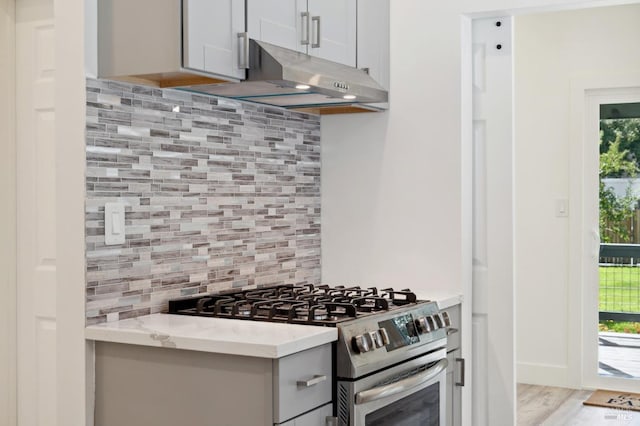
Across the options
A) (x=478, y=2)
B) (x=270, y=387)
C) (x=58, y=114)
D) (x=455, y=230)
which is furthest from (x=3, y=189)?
(x=478, y=2)

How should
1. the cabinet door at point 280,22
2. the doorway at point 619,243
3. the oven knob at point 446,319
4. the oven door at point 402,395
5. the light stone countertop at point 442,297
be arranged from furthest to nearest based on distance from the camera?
the doorway at point 619,243, the light stone countertop at point 442,297, the oven knob at point 446,319, the cabinet door at point 280,22, the oven door at point 402,395

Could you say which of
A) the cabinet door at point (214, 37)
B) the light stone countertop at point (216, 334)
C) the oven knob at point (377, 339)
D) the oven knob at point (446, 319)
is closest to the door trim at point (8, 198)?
the light stone countertop at point (216, 334)

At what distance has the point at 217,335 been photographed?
2.20 metres

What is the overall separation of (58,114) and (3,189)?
2.09 feet

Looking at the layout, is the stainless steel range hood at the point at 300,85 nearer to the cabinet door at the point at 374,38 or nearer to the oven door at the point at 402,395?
the cabinet door at the point at 374,38

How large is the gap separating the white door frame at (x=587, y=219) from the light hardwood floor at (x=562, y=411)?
310mm

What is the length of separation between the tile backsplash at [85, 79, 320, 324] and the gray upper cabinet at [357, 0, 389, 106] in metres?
0.39

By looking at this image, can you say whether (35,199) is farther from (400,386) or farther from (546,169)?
(546,169)

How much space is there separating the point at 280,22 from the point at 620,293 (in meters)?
3.62

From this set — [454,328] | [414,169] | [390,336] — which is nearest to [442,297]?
[454,328]

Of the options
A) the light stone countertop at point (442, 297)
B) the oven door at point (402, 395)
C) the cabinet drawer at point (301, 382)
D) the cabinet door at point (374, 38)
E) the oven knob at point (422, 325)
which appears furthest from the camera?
the cabinet door at point (374, 38)

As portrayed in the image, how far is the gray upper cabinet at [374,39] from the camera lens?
3.27 m

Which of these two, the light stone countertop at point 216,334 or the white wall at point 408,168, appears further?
the white wall at point 408,168

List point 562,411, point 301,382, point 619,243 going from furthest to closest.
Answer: point 619,243 < point 562,411 < point 301,382
